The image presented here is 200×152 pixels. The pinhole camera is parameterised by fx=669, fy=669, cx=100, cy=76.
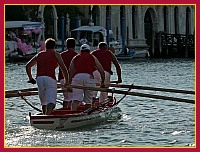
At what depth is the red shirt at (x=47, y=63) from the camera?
1139cm

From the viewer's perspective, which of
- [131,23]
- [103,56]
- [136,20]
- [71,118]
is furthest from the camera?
[136,20]

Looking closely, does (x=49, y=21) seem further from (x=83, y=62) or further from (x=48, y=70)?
(x=48, y=70)

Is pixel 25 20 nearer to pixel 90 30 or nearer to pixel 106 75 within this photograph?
pixel 90 30

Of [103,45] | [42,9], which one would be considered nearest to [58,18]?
[42,9]

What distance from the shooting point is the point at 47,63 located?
37.4ft

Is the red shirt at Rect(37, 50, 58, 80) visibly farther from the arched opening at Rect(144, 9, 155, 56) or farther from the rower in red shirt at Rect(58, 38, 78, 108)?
the arched opening at Rect(144, 9, 155, 56)

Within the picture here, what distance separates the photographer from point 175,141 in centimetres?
1076

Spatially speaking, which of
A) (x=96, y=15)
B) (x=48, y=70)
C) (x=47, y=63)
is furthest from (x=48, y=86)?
(x=96, y=15)

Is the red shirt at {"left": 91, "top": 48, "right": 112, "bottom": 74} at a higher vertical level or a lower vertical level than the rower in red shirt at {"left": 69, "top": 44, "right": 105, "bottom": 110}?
higher

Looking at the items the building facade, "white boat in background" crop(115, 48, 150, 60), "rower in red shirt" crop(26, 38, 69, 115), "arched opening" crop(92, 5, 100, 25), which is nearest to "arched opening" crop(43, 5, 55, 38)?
the building facade

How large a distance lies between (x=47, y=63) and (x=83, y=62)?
3.08 ft

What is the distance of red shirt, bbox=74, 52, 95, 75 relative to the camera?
1211cm

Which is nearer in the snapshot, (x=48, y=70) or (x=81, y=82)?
(x=48, y=70)

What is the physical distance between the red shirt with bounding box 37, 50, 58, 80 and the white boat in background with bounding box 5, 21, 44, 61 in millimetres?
29243
